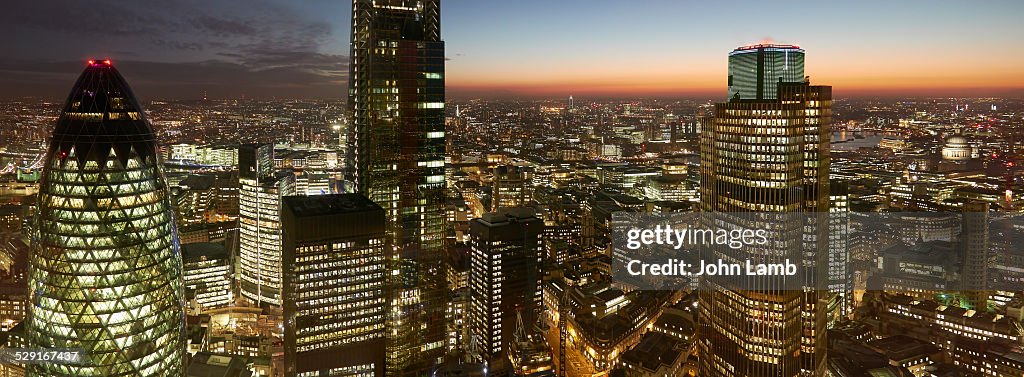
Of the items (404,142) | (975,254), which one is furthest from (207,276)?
(975,254)

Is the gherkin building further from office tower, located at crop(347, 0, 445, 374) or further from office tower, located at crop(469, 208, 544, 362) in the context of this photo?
office tower, located at crop(469, 208, 544, 362)

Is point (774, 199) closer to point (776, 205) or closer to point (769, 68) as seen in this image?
point (776, 205)

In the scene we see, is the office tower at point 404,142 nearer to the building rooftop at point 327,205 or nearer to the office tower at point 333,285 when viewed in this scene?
the building rooftop at point 327,205

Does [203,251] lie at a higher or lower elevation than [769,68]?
lower

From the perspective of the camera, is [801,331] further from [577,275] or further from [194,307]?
[194,307]

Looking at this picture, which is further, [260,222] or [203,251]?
[260,222]

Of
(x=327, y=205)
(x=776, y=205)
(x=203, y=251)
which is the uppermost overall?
(x=776, y=205)

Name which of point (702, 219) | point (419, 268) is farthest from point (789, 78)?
point (419, 268)
